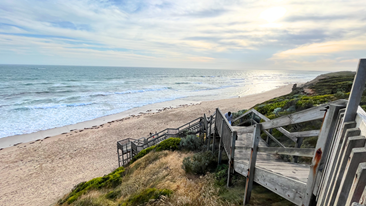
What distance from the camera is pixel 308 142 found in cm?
571

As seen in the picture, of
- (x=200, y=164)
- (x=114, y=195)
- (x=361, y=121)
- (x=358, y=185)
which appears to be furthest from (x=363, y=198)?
(x=114, y=195)

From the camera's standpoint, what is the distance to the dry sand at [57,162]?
12.7 meters

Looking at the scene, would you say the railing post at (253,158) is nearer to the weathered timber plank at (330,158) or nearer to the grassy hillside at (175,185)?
the grassy hillside at (175,185)

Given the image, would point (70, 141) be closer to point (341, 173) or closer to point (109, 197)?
point (109, 197)

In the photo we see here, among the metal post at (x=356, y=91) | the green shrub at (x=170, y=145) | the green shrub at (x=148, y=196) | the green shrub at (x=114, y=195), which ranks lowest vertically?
the green shrub at (x=114, y=195)

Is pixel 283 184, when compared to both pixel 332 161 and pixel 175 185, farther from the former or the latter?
pixel 175 185

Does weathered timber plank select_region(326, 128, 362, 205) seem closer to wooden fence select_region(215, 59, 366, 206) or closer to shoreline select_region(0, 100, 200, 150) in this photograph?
wooden fence select_region(215, 59, 366, 206)

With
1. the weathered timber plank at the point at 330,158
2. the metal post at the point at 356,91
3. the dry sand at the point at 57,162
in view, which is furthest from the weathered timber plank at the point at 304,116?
the dry sand at the point at 57,162

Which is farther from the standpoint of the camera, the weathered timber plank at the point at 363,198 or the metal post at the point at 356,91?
the metal post at the point at 356,91

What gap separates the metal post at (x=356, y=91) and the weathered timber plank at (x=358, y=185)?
592mm

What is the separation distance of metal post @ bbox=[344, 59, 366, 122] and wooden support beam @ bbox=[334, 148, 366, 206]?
16.7 inches

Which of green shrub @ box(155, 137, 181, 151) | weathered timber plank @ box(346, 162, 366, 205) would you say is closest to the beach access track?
weathered timber plank @ box(346, 162, 366, 205)

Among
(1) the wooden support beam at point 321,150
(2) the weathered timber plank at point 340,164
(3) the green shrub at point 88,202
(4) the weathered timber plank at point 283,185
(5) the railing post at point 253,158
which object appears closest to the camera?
(2) the weathered timber plank at point 340,164

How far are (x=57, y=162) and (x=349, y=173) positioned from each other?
65.3 ft
